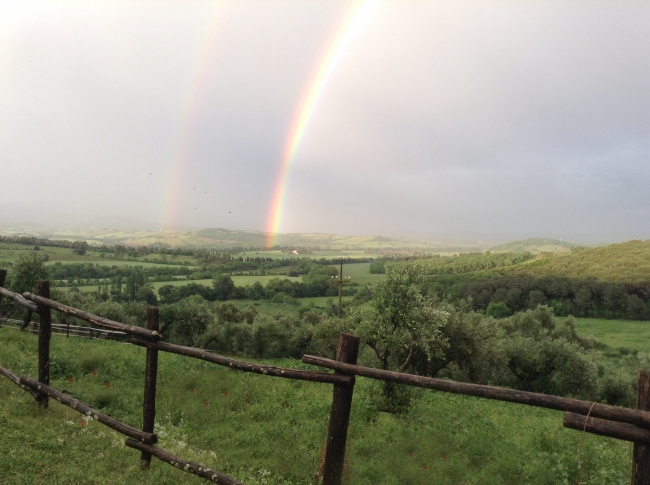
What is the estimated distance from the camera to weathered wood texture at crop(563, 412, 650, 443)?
300 centimetres

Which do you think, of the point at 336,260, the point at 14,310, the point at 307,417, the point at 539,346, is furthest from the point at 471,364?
the point at 336,260

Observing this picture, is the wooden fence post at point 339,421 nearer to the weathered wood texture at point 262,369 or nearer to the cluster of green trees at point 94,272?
the weathered wood texture at point 262,369

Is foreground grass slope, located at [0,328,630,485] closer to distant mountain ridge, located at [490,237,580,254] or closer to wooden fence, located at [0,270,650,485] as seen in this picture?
wooden fence, located at [0,270,650,485]

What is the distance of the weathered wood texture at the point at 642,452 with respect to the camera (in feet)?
9.93

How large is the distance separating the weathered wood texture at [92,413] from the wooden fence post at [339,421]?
2.66 metres

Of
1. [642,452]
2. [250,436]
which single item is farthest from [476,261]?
[642,452]

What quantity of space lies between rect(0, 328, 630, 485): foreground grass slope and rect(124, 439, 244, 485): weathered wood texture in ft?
0.95

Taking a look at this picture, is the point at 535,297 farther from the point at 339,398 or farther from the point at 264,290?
the point at 339,398

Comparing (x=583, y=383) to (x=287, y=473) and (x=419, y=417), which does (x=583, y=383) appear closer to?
(x=419, y=417)

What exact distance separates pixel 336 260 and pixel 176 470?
12000 centimetres

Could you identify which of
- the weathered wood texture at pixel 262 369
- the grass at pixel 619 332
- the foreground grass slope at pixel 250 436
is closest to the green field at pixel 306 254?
the grass at pixel 619 332

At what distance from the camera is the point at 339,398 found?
417 cm

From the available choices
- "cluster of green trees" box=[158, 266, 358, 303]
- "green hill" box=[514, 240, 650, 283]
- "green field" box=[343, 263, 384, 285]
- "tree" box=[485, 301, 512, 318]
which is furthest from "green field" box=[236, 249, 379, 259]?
"tree" box=[485, 301, 512, 318]

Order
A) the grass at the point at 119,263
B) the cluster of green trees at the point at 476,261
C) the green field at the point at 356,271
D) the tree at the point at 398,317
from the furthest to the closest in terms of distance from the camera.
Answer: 1. the cluster of green trees at the point at 476,261
2. the grass at the point at 119,263
3. the green field at the point at 356,271
4. the tree at the point at 398,317
